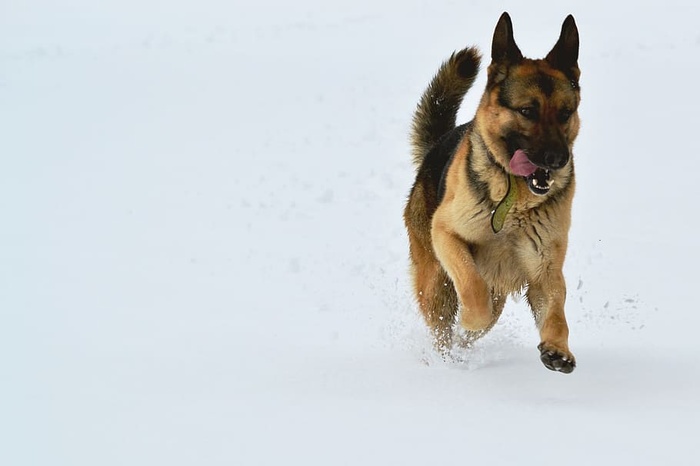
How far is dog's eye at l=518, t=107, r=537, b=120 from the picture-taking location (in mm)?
4168

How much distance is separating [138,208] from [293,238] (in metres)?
2.03

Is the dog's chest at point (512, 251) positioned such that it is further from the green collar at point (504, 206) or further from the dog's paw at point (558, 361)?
the dog's paw at point (558, 361)

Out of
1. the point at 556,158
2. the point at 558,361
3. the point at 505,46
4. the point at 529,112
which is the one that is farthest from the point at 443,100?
the point at 558,361

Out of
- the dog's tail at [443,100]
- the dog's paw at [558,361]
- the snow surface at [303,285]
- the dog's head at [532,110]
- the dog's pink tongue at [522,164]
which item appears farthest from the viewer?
the dog's tail at [443,100]

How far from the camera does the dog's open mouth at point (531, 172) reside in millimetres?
4184

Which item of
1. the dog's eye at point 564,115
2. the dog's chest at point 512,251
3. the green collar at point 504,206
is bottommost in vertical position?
the dog's chest at point 512,251

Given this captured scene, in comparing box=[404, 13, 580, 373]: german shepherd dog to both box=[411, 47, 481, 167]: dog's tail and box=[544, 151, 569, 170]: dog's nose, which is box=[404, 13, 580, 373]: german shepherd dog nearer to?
box=[544, 151, 569, 170]: dog's nose

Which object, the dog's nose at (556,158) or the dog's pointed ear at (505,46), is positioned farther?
the dog's pointed ear at (505,46)

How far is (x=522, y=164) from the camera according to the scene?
4.22m

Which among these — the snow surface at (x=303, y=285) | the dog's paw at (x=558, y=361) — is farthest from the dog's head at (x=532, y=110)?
the snow surface at (x=303, y=285)

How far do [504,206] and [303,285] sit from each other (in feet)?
7.81

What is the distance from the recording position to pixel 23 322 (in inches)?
209

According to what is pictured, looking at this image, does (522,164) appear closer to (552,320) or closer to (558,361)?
(552,320)

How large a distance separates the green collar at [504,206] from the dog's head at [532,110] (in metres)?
0.06
